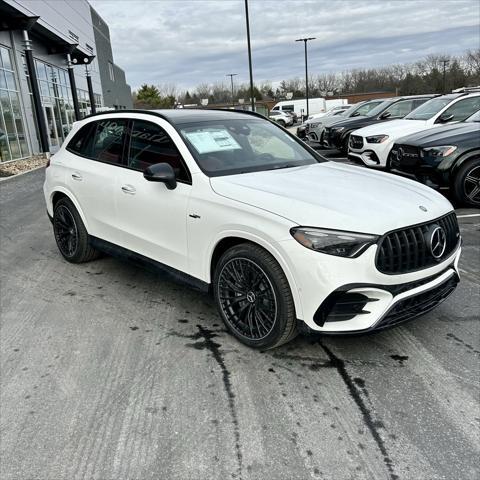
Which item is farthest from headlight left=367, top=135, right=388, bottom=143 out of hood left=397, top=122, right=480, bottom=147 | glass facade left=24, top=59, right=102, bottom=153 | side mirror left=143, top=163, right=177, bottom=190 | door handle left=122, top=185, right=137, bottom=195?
glass facade left=24, top=59, right=102, bottom=153

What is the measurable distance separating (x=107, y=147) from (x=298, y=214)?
2553 mm

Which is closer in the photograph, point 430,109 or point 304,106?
point 430,109

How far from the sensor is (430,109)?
1125cm

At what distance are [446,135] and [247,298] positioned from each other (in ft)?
18.5

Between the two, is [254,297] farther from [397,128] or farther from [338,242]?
[397,128]

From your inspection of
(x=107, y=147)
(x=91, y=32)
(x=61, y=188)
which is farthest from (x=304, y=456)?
(x=91, y=32)

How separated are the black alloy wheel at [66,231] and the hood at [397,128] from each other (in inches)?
277

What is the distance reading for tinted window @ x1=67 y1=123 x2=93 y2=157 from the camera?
516cm

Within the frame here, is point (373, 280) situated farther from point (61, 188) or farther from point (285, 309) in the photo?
point (61, 188)

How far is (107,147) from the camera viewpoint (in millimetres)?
4812

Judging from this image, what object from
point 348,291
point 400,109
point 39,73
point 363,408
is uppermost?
point 39,73

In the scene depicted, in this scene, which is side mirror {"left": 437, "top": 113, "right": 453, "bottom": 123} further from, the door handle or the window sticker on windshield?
the door handle

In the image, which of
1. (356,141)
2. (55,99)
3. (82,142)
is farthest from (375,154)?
(55,99)

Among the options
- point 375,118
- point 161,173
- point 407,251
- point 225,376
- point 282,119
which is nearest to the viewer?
point 407,251
